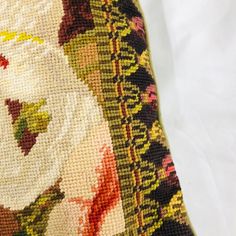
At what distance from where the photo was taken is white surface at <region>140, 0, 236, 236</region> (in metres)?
0.79

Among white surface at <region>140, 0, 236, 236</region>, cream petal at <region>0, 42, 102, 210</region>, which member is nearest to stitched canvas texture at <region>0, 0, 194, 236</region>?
cream petal at <region>0, 42, 102, 210</region>

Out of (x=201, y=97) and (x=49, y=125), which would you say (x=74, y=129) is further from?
(x=201, y=97)

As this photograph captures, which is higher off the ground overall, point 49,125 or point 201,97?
point 49,125

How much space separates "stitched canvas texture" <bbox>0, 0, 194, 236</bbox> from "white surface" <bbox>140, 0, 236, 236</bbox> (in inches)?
8.5

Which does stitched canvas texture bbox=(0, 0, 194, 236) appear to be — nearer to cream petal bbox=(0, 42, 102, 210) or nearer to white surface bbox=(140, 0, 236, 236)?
cream petal bbox=(0, 42, 102, 210)

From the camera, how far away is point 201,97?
83 centimetres

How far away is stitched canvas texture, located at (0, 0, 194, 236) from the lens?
1.80 ft

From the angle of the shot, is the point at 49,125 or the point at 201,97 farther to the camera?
the point at 201,97

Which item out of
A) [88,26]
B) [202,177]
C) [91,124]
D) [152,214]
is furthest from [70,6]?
[202,177]

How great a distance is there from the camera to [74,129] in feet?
1.80

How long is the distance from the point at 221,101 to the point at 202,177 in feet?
0.46

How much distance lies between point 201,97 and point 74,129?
0.35 m

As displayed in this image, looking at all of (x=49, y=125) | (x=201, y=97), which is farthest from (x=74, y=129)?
(x=201, y=97)

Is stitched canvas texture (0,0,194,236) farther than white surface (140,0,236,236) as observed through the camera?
No
